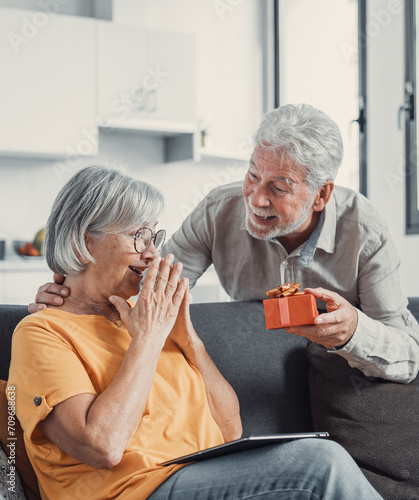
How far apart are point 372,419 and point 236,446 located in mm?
705

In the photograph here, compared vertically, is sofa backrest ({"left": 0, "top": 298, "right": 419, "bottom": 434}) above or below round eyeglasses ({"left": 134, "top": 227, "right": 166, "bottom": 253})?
below

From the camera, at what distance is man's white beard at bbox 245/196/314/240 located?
1.87m

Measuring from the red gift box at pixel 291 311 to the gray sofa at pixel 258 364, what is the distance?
40cm

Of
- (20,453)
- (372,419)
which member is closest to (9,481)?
(20,453)

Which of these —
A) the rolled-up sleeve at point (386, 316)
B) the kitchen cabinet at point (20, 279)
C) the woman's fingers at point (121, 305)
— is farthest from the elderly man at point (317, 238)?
the kitchen cabinet at point (20, 279)

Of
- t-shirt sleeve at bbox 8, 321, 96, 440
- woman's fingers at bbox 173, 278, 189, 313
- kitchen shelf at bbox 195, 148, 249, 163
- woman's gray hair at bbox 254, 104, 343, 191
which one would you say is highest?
kitchen shelf at bbox 195, 148, 249, 163

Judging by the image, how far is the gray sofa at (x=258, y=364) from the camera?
1854mm

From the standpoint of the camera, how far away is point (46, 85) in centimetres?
391

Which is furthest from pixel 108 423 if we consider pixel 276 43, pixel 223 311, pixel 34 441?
pixel 276 43

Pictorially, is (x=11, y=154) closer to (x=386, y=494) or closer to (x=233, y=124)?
(x=233, y=124)

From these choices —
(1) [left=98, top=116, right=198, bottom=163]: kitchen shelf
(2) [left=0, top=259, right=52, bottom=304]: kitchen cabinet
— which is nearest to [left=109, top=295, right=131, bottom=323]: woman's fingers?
(2) [left=0, top=259, right=52, bottom=304]: kitchen cabinet

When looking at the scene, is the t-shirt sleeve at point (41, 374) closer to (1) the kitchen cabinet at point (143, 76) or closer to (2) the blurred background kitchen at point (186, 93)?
(2) the blurred background kitchen at point (186, 93)

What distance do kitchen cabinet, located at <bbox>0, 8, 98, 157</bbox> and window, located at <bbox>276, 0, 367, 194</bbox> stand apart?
1.69m

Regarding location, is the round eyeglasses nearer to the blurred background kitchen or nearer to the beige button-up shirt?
the beige button-up shirt
